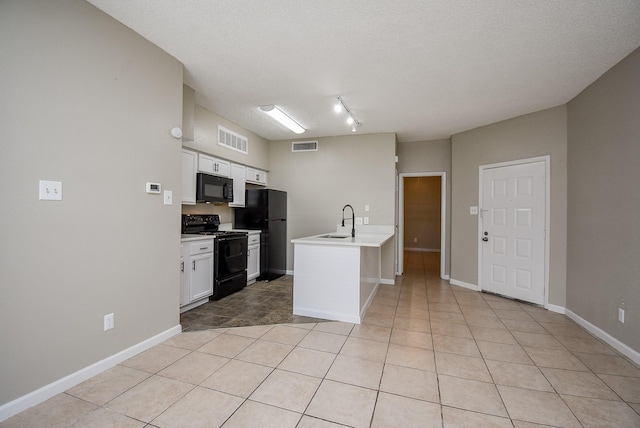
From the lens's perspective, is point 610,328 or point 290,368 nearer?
point 290,368

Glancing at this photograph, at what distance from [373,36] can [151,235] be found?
255 cm

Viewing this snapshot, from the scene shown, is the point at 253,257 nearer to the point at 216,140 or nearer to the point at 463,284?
the point at 216,140

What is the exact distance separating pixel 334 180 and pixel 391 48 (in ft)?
9.23

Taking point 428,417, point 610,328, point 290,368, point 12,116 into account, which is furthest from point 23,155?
point 610,328

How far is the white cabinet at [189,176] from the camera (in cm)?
340

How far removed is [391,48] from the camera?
7.64 feet

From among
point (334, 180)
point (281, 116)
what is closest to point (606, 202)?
point (334, 180)

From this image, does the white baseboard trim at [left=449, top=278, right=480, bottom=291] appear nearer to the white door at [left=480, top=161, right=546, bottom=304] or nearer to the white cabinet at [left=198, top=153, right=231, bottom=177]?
the white door at [left=480, top=161, right=546, bottom=304]

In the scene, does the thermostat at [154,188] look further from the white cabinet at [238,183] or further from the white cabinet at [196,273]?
the white cabinet at [238,183]

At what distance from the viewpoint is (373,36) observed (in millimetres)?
2174

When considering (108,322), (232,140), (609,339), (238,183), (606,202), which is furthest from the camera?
(238,183)

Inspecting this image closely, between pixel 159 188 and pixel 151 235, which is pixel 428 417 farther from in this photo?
pixel 159 188

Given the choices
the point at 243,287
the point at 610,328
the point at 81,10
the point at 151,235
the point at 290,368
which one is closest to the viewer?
the point at 81,10

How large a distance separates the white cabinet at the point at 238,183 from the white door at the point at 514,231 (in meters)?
4.00
